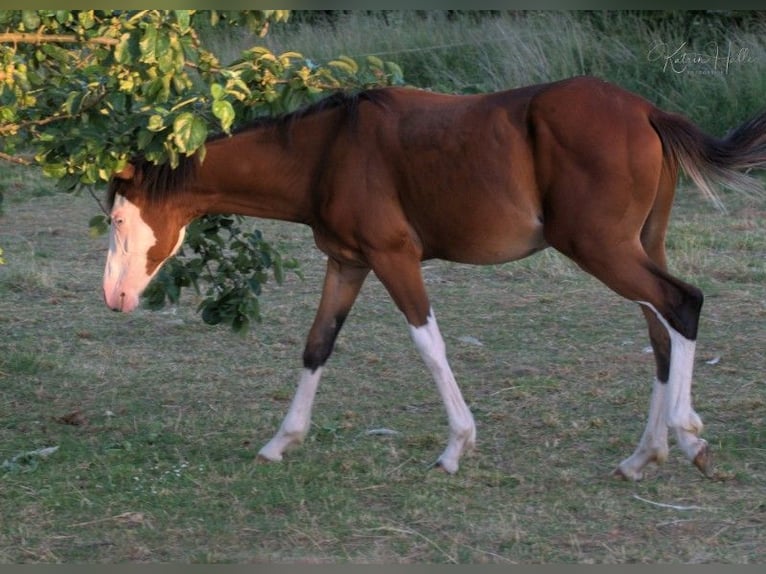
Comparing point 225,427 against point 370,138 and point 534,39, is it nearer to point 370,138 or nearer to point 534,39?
point 370,138

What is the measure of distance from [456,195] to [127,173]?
1395 millimetres

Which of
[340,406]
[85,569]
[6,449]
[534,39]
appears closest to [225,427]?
[340,406]

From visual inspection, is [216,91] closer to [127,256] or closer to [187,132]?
[187,132]

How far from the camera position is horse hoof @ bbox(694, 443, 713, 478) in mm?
4820

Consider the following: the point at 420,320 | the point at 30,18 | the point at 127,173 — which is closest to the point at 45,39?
the point at 30,18

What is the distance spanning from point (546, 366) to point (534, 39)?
7.36 m

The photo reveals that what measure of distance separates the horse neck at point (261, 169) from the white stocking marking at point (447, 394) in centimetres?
75

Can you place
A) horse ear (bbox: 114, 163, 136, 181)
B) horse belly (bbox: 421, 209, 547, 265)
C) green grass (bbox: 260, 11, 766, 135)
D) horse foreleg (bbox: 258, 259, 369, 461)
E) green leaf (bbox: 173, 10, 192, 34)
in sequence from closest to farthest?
1. green leaf (bbox: 173, 10, 192, 34)
2. horse belly (bbox: 421, 209, 547, 265)
3. horse ear (bbox: 114, 163, 136, 181)
4. horse foreleg (bbox: 258, 259, 369, 461)
5. green grass (bbox: 260, 11, 766, 135)

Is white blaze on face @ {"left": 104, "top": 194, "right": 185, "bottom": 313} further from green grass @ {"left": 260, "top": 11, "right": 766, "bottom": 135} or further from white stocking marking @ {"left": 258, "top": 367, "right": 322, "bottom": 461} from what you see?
green grass @ {"left": 260, "top": 11, "right": 766, "bottom": 135}

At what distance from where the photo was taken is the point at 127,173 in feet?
17.2

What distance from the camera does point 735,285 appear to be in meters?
8.17

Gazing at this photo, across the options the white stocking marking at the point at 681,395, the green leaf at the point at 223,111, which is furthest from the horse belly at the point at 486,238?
the green leaf at the point at 223,111
